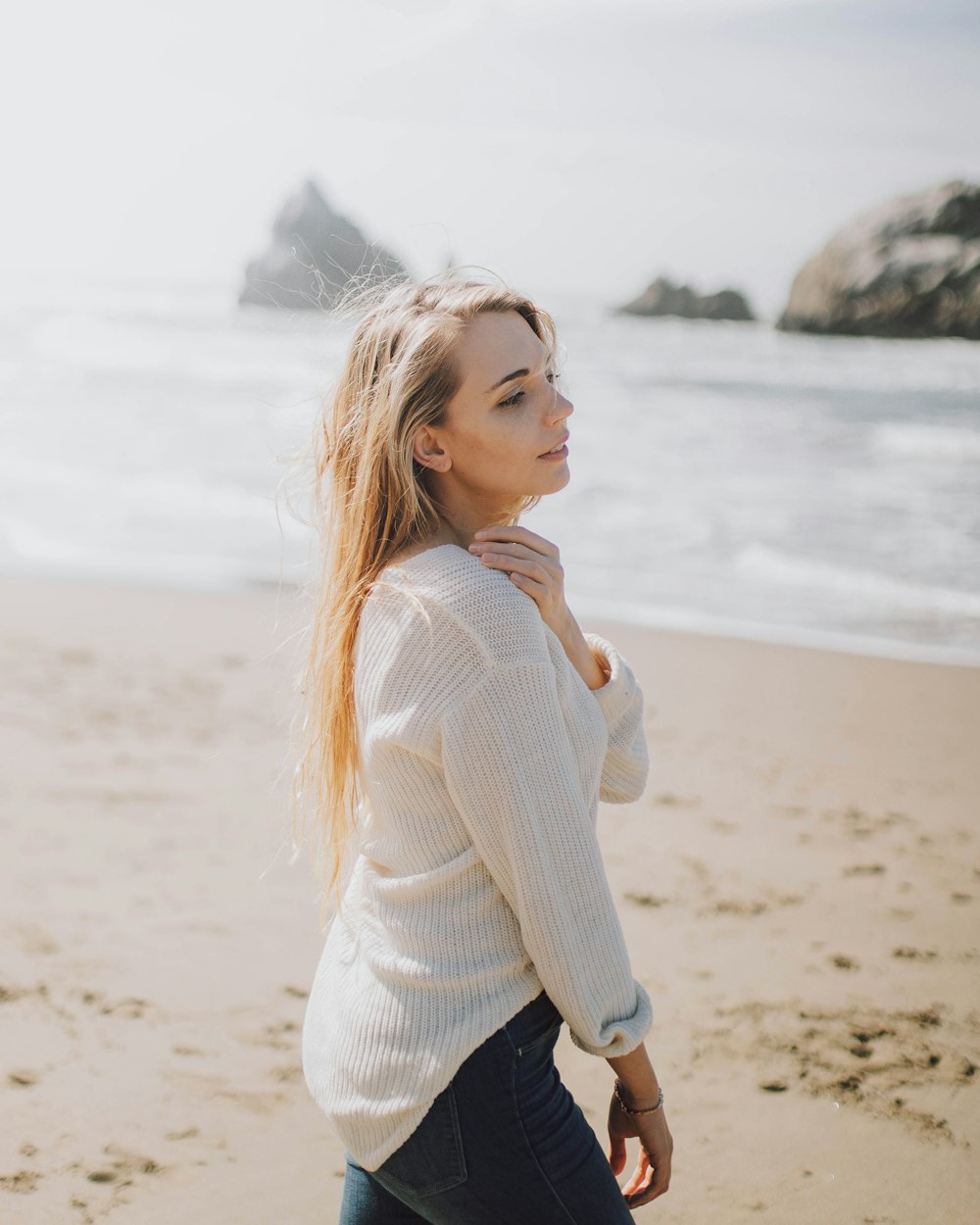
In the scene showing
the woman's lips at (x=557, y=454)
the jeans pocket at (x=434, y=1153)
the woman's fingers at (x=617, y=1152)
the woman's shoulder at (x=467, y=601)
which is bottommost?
the woman's fingers at (x=617, y=1152)

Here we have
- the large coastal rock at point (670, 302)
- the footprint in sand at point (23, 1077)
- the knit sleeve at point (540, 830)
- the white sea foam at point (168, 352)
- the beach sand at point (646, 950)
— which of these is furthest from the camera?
the large coastal rock at point (670, 302)

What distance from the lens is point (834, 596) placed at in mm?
9539

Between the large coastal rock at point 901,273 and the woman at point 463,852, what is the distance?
34.5 metres

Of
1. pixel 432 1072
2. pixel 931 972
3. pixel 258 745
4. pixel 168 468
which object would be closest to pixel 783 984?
pixel 931 972

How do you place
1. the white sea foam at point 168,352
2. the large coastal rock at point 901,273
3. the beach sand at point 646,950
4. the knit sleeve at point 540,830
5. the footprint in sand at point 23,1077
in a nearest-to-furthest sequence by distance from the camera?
the knit sleeve at point 540,830
the beach sand at point 646,950
the footprint in sand at point 23,1077
the white sea foam at point 168,352
the large coastal rock at point 901,273

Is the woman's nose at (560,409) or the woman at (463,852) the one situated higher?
the woman's nose at (560,409)

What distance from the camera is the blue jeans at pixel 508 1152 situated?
1546 millimetres

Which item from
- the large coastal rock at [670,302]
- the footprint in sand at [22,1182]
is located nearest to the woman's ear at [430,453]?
the footprint in sand at [22,1182]

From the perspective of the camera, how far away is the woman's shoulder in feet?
5.06

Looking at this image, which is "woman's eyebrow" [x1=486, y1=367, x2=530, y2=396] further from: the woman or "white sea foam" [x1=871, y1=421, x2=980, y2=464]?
"white sea foam" [x1=871, y1=421, x2=980, y2=464]

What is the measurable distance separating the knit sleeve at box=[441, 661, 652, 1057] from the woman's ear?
409mm

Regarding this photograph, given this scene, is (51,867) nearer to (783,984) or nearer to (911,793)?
(783,984)

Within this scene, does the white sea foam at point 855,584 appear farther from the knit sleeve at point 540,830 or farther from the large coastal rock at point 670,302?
the large coastal rock at point 670,302

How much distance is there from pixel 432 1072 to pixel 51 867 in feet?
11.0
